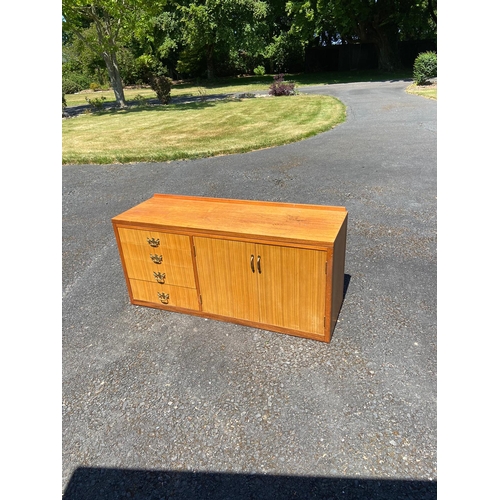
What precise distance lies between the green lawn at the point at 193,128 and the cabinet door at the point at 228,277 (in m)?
7.78

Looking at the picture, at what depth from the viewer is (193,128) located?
14.8m

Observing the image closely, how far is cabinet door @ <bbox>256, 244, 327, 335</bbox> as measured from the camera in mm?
3404

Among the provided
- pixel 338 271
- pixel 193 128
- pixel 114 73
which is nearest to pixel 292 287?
pixel 338 271

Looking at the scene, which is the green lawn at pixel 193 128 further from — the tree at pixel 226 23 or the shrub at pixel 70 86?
the shrub at pixel 70 86

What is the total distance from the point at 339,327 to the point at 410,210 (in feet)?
12.6

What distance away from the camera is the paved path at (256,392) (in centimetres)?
259

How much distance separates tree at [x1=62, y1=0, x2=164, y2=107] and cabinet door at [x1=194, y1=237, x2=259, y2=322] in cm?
1839

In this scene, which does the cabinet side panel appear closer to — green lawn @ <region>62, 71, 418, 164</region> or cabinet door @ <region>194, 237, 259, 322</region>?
cabinet door @ <region>194, 237, 259, 322</region>

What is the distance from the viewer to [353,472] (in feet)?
8.40

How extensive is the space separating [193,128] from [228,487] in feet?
46.6

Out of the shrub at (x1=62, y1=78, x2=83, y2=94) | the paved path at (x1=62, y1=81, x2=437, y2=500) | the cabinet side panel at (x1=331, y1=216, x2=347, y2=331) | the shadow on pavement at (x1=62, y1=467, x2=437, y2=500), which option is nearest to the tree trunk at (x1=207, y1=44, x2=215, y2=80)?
the shrub at (x1=62, y1=78, x2=83, y2=94)

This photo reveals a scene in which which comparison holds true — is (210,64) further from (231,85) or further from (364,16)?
(364,16)
